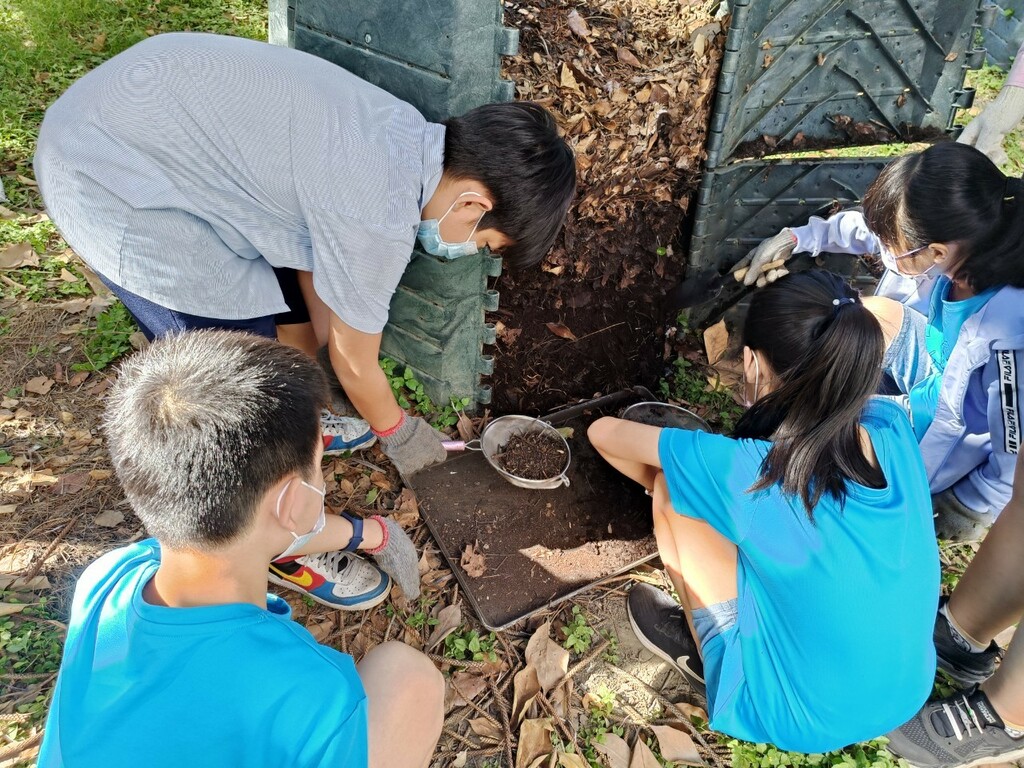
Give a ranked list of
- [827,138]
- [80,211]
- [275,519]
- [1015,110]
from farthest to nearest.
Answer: [1015,110], [827,138], [80,211], [275,519]

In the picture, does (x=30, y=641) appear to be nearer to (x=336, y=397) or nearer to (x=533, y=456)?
(x=336, y=397)

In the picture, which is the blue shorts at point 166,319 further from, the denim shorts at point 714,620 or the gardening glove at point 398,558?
the denim shorts at point 714,620

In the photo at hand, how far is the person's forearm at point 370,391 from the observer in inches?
87.2

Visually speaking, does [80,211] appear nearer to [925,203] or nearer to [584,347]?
[584,347]

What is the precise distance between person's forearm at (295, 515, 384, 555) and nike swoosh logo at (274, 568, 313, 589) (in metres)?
0.09

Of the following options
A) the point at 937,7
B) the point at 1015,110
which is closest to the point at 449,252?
the point at 937,7

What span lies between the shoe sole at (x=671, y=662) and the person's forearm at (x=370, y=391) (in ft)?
3.94

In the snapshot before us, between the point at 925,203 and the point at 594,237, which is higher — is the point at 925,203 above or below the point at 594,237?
above

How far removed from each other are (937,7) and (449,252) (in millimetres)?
2975

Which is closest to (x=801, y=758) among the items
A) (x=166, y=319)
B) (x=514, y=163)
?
(x=514, y=163)

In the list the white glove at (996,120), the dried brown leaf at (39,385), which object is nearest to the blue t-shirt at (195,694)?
the dried brown leaf at (39,385)

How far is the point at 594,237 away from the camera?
10.4ft

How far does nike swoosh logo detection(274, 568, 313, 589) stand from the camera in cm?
229

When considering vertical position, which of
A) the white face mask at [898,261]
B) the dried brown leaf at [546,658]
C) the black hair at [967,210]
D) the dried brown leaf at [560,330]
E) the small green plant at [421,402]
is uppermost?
the black hair at [967,210]
